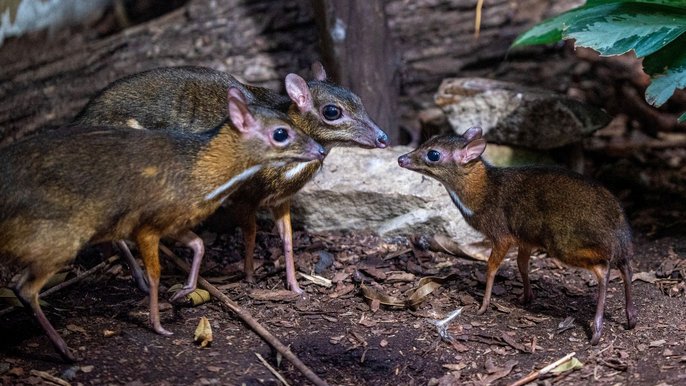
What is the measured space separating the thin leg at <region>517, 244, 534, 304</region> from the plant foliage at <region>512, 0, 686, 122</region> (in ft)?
4.40

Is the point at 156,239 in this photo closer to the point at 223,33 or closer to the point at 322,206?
the point at 322,206

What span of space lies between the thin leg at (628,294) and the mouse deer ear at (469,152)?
4.04 feet

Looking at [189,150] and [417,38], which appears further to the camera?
[417,38]

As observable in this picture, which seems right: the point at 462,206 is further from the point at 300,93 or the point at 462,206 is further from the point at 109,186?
the point at 109,186


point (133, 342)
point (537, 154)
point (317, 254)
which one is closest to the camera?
point (133, 342)

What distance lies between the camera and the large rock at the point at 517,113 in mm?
7504

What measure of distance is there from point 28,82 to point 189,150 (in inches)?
145

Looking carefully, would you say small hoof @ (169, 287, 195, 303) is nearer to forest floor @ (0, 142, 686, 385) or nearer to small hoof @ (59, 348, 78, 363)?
forest floor @ (0, 142, 686, 385)

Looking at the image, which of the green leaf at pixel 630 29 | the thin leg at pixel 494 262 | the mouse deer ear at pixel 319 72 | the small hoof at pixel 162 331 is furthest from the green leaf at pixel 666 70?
the small hoof at pixel 162 331

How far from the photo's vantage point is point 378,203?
22.7 feet

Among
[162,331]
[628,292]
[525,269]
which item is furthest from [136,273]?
[628,292]

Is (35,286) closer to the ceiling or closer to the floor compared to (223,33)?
closer to the floor

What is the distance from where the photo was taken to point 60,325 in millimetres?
5332

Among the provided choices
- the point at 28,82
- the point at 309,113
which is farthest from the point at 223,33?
the point at 309,113
